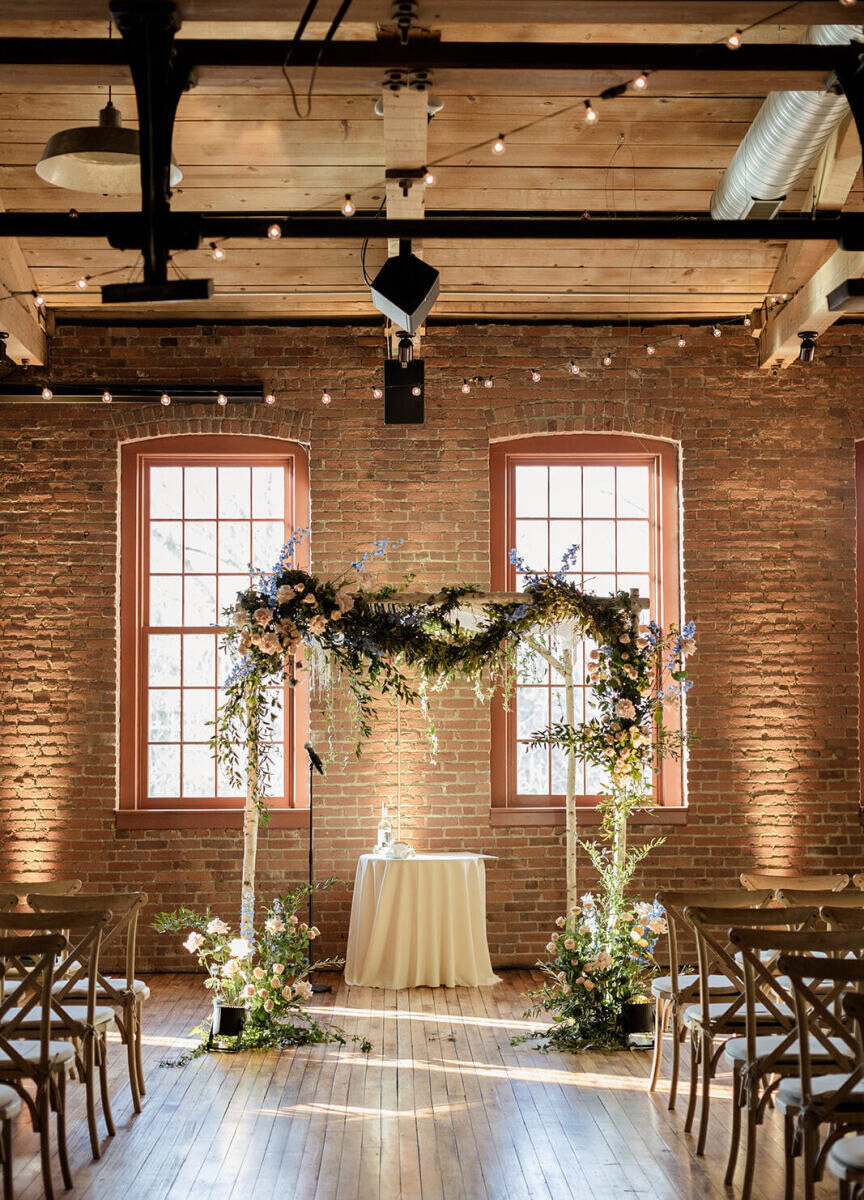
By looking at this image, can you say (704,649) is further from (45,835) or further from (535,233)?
(45,835)

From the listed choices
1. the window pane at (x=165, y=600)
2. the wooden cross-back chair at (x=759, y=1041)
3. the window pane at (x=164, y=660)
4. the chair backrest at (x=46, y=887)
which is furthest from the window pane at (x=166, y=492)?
the wooden cross-back chair at (x=759, y=1041)

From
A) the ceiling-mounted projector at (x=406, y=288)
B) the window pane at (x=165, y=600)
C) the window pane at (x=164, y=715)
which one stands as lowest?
the window pane at (x=164, y=715)

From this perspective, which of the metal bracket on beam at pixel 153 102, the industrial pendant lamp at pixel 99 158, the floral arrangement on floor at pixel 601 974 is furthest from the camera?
the floral arrangement on floor at pixel 601 974

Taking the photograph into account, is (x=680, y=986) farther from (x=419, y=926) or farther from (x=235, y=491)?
(x=235, y=491)

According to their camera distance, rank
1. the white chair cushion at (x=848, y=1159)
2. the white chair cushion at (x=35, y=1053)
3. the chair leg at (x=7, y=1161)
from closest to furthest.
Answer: the white chair cushion at (x=848, y=1159) → the chair leg at (x=7, y=1161) → the white chair cushion at (x=35, y=1053)

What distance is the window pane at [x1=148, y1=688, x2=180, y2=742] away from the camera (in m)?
9.28

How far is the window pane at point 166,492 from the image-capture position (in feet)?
30.9

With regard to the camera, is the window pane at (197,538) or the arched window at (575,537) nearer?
the arched window at (575,537)

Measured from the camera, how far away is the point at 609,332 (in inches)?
368

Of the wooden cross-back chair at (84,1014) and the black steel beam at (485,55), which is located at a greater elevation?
the black steel beam at (485,55)

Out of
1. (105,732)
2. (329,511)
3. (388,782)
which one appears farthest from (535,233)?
(105,732)

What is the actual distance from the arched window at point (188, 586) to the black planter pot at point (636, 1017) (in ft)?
10.3

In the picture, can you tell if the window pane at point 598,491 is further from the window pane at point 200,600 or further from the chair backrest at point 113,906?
the chair backrest at point 113,906

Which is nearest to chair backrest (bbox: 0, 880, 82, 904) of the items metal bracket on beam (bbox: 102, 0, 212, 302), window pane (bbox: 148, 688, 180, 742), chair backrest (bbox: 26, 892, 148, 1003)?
chair backrest (bbox: 26, 892, 148, 1003)
